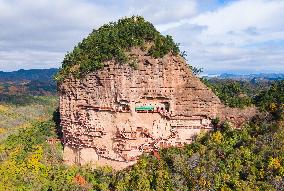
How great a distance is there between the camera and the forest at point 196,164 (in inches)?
978

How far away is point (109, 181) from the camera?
95.1 feet

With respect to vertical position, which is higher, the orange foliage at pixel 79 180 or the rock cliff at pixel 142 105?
the rock cliff at pixel 142 105

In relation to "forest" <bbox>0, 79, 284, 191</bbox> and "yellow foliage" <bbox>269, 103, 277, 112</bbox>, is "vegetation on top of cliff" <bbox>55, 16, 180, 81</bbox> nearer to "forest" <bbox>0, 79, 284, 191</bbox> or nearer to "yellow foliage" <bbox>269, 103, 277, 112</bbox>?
"forest" <bbox>0, 79, 284, 191</bbox>

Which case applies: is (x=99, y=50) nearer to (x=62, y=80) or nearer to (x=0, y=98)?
(x=62, y=80)

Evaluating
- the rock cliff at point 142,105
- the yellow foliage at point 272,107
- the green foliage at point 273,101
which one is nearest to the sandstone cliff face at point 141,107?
the rock cliff at point 142,105

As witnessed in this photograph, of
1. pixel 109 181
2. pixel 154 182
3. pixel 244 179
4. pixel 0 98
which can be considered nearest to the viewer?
pixel 244 179

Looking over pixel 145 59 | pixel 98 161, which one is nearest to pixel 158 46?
pixel 145 59

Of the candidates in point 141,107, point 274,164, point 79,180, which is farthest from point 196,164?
point 79,180

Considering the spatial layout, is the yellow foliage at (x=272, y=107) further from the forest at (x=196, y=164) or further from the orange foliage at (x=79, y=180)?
the orange foliage at (x=79, y=180)

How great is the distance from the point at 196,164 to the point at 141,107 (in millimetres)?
5987

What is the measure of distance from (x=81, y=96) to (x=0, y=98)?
66.2 meters

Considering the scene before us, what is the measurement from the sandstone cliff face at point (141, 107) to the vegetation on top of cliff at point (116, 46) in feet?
1.71

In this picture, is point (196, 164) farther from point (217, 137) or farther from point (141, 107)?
point (141, 107)

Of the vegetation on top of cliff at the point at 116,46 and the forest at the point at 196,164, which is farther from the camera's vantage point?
the vegetation on top of cliff at the point at 116,46
